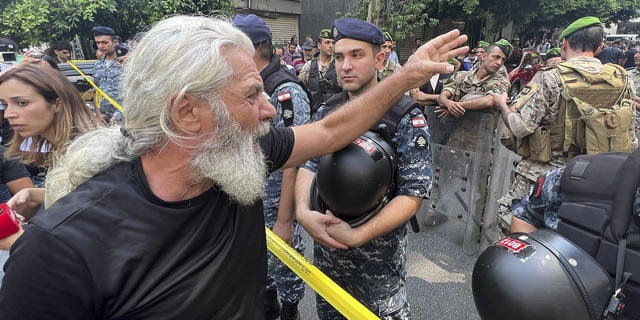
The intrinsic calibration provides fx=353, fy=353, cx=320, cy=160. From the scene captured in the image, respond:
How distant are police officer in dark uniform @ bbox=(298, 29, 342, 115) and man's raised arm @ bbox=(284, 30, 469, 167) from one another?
3.11 m

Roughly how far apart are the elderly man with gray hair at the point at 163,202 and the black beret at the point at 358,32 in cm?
100

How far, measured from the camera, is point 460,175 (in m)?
3.84

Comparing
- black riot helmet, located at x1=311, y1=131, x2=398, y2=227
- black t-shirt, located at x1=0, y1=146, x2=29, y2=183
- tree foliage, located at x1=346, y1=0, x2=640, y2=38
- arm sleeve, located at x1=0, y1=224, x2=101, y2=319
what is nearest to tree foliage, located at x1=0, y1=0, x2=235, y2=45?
tree foliage, located at x1=346, y1=0, x2=640, y2=38

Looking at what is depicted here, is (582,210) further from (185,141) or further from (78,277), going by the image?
(78,277)

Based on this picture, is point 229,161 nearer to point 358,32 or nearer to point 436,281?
point 358,32

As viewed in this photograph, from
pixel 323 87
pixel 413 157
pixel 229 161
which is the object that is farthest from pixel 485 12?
pixel 229 161

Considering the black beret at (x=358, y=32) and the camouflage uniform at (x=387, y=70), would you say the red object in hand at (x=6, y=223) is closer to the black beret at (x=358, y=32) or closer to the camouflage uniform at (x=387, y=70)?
the black beret at (x=358, y=32)

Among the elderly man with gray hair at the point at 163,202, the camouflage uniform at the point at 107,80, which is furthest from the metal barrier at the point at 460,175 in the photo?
the camouflage uniform at the point at 107,80

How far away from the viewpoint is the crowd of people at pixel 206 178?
1.01m

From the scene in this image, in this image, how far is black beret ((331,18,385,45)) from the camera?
83.3 inches

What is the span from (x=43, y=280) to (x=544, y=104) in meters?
3.37

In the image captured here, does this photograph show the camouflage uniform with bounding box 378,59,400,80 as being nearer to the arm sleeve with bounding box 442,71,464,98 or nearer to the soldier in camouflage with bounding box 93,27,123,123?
the arm sleeve with bounding box 442,71,464,98

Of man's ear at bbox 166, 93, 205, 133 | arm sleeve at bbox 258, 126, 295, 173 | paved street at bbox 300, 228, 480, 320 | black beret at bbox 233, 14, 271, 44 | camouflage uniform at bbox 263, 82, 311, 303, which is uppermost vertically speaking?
black beret at bbox 233, 14, 271, 44

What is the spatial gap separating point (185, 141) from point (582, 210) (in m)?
1.50
